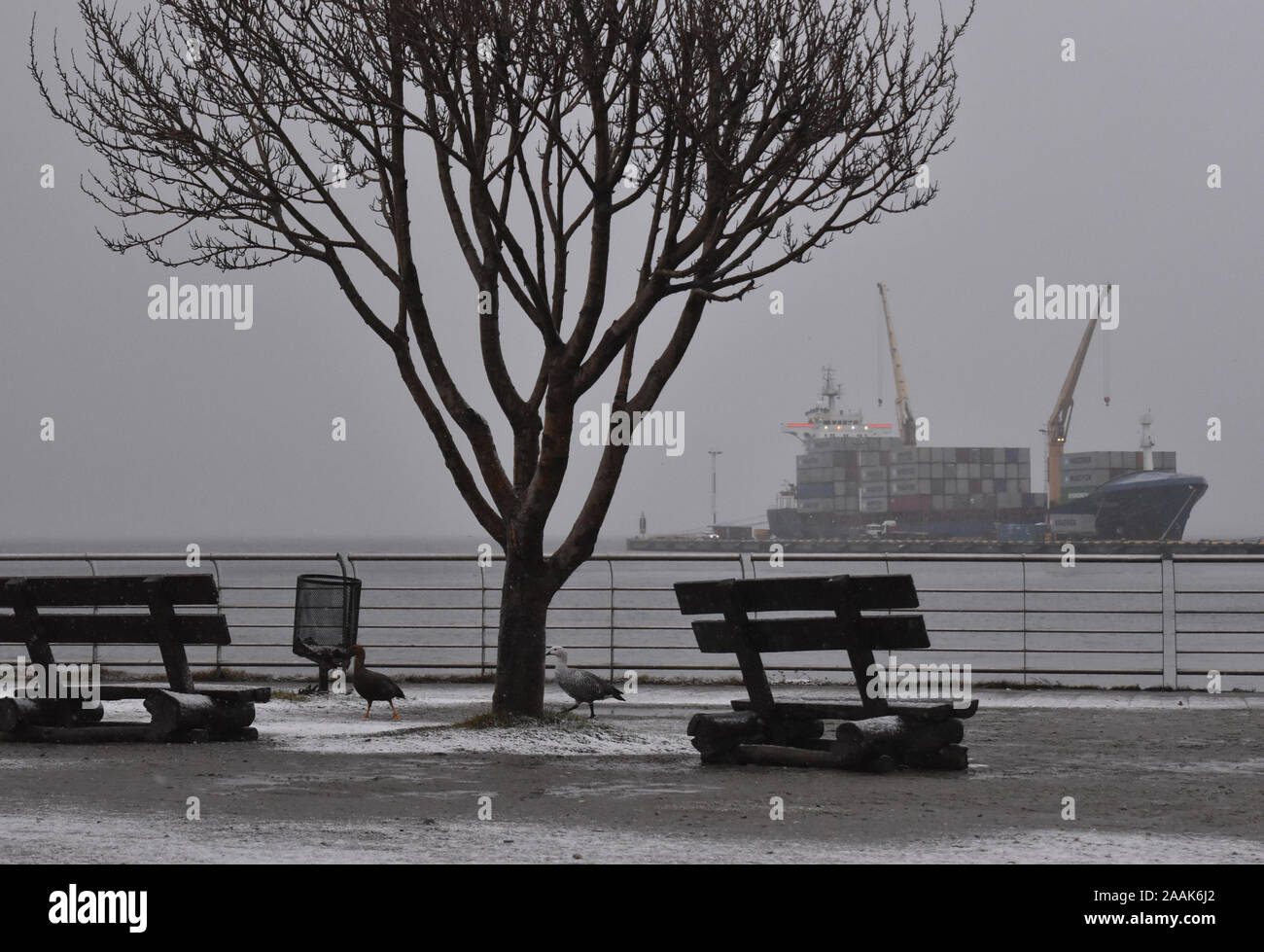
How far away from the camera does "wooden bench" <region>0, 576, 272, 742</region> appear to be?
965cm

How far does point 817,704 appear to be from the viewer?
29.6 ft

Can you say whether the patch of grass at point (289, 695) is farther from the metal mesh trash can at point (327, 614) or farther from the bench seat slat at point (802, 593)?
the bench seat slat at point (802, 593)

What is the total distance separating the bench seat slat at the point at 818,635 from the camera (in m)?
8.76

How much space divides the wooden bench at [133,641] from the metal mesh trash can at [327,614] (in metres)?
2.86

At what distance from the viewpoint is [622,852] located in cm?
600

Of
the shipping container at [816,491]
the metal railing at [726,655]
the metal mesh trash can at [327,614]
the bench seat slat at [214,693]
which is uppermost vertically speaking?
the shipping container at [816,491]

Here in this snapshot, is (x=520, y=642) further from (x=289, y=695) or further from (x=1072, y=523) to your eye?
(x=1072, y=523)

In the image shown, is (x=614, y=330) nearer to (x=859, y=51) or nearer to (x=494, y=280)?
(x=494, y=280)

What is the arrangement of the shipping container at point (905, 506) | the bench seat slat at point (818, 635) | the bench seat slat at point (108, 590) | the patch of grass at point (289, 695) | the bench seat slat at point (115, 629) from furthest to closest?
the shipping container at point (905, 506), the patch of grass at point (289, 695), the bench seat slat at point (115, 629), the bench seat slat at point (108, 590), the bench seat slat at point (818, 635)

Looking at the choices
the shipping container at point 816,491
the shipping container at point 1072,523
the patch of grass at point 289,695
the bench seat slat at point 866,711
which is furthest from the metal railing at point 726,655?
the shipping container at point 816,491

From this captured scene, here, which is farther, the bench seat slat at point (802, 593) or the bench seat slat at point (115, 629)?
the bench seat slat at point (115, 629)

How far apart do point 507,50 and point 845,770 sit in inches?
189

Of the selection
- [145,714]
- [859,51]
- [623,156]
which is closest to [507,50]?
[623,156]
